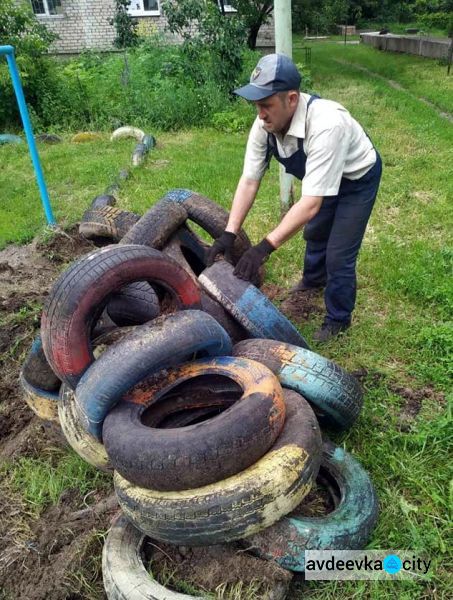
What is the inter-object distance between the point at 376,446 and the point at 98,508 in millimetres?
1666

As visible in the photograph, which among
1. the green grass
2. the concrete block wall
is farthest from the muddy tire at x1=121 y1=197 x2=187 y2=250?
the concrete block wall

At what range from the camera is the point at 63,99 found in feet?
40.0

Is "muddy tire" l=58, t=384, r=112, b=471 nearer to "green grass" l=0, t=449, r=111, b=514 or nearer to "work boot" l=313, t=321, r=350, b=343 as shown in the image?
"green grass" l=0, t=449, r=111, b=514

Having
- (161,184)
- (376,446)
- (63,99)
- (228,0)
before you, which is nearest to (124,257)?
(376,446)

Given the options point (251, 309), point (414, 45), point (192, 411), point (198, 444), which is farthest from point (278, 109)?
point (414, 45)

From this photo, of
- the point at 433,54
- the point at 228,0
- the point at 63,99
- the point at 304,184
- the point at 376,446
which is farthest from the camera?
the point at 433,54

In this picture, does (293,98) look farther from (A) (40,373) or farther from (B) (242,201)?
(A) (40,373)

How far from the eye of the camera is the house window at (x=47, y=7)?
19188mm

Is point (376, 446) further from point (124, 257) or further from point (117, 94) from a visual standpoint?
point (117, 94)

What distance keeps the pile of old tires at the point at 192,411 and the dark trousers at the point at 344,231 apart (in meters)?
0.81

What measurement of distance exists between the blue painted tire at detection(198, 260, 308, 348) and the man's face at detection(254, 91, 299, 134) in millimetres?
1081

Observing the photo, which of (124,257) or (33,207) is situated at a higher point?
(124,257)

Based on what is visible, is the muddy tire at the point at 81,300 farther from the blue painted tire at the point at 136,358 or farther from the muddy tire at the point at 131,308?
the muddy tire at the point at 131,308

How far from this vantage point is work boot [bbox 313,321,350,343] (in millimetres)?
4242
